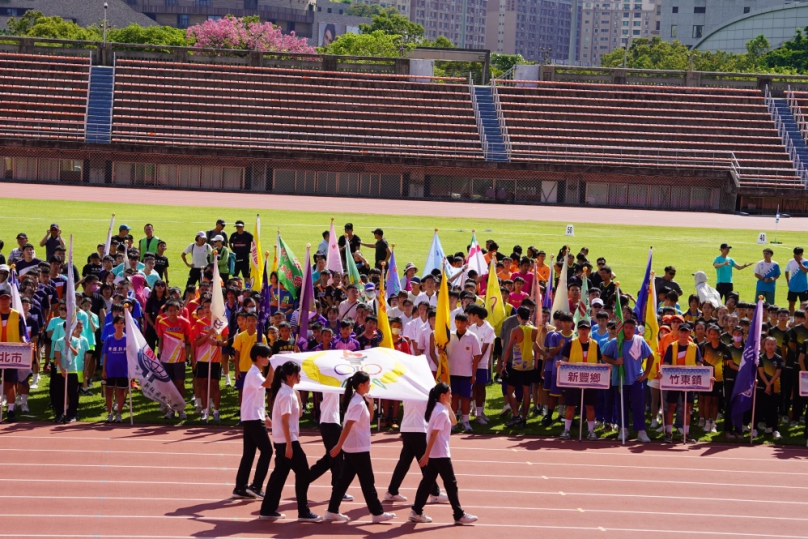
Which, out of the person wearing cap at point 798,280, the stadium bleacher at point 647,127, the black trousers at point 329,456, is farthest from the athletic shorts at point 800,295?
the stadium bleacher at point 647,127

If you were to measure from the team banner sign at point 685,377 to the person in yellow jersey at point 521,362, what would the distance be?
1.97m

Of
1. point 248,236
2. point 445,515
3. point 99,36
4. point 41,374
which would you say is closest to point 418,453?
point 445,515

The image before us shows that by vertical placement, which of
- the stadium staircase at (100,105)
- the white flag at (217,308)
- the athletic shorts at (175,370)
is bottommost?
the athletic shorts at (175,370)

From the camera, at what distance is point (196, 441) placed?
14.3m

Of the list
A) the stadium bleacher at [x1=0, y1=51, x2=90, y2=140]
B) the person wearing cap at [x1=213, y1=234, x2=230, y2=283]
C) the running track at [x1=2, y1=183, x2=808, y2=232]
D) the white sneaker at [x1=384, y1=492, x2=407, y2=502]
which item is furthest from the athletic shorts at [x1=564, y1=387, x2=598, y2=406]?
the stadium bleacher at [x1=0, y1=51, x2=90, y2=140]

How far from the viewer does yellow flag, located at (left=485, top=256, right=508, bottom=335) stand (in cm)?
1758

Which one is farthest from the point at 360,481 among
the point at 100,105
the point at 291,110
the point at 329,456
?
the point at 100,105

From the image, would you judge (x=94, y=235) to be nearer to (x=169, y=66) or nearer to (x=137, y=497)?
(x=137, y=497)

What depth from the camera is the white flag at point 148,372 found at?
14883 millimetres

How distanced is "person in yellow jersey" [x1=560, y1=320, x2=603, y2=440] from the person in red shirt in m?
5.67

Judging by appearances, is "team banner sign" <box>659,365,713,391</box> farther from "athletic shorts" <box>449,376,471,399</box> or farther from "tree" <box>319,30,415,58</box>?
"tree" <box>319,30,415,58</box>

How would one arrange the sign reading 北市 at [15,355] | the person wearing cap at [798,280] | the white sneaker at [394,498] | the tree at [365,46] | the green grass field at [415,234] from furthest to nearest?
the tree at [365,46]
the green grass field at [415,234]
the person wearing cap at [798,280]
the sign reading 北市 at [15,355]
the white sneaker at [394,498]

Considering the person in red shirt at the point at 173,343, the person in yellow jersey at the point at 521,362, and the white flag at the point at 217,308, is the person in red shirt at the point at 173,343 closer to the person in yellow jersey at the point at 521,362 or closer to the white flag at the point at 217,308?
the white flag at the point at 217,308

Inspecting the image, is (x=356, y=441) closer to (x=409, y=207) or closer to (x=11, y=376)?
(x=11, y=376)
